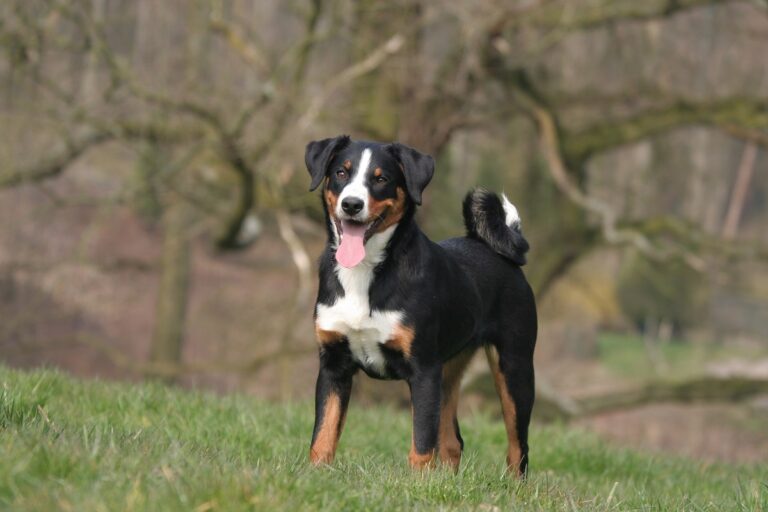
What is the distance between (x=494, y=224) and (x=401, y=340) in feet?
4.33

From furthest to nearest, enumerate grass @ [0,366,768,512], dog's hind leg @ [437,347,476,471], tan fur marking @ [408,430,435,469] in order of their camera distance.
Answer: dog's hind leg @ [437,347,476,471] < tan fur marking @ [408,430,435,469] < grass @ [0,366,768,512]

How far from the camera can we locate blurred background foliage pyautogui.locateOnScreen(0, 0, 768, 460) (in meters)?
12.2

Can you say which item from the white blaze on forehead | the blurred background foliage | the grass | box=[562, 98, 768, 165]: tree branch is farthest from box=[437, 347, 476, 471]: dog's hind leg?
box=[562, 98, 768, 165]: tree branch

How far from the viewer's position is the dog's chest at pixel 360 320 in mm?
5047

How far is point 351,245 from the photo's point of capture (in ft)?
16.6

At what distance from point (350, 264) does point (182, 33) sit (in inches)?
457

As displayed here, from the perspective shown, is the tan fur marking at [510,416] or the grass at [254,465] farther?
the tan fur marking at [510,416]

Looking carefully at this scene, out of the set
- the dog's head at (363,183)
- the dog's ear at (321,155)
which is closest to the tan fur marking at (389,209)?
the dog's head at (363,183)

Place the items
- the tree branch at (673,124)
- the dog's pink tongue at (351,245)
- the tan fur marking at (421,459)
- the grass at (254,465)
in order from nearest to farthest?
1. the grass at (254,465)
2. the tan fur marking at (421,459)
3. the dog's pink tongue at (351,245)
4. the tree branch at (673,124)

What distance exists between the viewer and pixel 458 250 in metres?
5.92

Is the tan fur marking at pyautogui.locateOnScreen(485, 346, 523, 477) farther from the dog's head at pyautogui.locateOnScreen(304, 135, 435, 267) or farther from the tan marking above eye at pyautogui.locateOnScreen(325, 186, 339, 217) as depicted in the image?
the tan marking above eye at pyautogui.locateOnScreen(325, 186, 339, 217)

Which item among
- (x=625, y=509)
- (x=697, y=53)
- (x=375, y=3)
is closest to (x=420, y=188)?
(x=625, y=509)

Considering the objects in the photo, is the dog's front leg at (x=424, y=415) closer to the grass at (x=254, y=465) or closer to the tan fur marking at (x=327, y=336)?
the grass at (x=254, y=465)

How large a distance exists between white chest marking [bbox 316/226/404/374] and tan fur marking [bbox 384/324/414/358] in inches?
0.8
